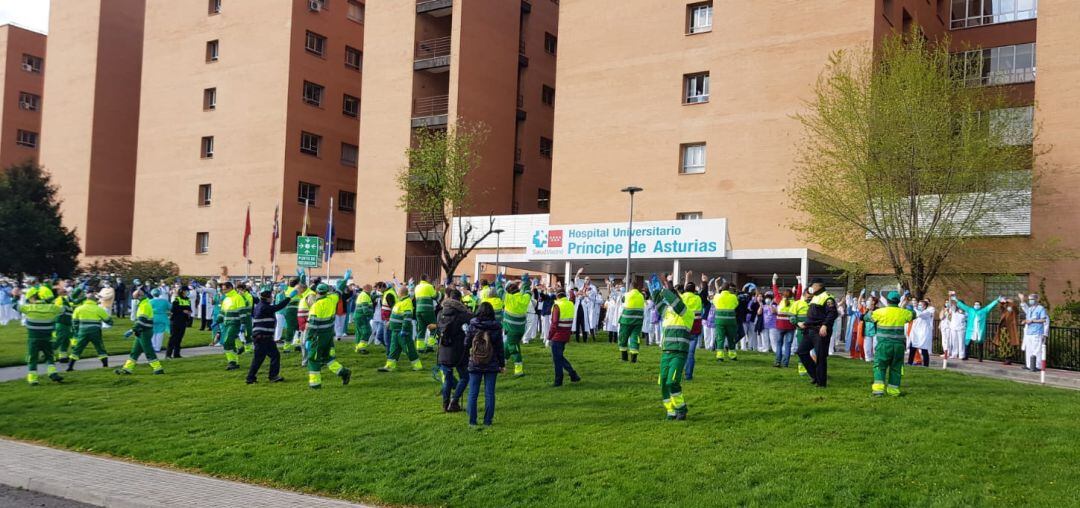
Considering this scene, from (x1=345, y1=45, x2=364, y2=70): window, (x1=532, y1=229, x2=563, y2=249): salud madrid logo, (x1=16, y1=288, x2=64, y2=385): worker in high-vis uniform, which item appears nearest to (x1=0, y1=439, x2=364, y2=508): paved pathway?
(x1=16, y1=288, x2=64, y2=385): worker in high-vis uniform

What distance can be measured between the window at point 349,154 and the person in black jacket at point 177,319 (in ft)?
109

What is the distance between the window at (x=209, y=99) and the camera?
53281 mm

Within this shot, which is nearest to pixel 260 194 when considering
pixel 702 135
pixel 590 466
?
pixel 702 135

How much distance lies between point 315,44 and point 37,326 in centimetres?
3754

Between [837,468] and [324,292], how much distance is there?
1010cm

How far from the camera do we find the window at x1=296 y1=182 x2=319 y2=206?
51.0 meters

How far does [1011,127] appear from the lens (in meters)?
30.4

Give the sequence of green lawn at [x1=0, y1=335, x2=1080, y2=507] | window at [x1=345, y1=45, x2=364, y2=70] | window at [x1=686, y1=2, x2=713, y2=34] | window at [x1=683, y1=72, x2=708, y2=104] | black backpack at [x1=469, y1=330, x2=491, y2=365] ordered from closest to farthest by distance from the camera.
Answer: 1. green lawn at [x1=0, y1=335, x2=1080, y2=507]
2. black backpack at [x1=469, y1=330, x2=491, y2=365]
3. window at [x1=683, y1=72, x2=708, y2=104]
4. window at [x1=686, y1=2, x2=713, y2=34]
5. window at [x1=345, y1=45, x2=364, y2=70]

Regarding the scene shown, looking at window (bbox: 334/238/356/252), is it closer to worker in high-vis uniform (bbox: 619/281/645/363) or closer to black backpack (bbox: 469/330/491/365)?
worker in high-vis uniform (bbox: 619/281/645/363)

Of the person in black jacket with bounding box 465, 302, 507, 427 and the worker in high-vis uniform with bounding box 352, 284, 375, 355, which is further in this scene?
the worker in high-vis uniform with bounding box 352, 284, 375, 355

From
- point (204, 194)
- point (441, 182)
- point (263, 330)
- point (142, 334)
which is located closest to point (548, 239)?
point (441, 182)

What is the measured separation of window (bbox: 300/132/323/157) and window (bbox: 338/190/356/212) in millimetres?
3067

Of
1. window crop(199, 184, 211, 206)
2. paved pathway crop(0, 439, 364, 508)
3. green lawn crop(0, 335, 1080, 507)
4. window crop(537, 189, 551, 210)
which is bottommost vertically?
paved pathway crop(0, 439, 364, 508)

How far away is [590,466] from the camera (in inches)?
420
